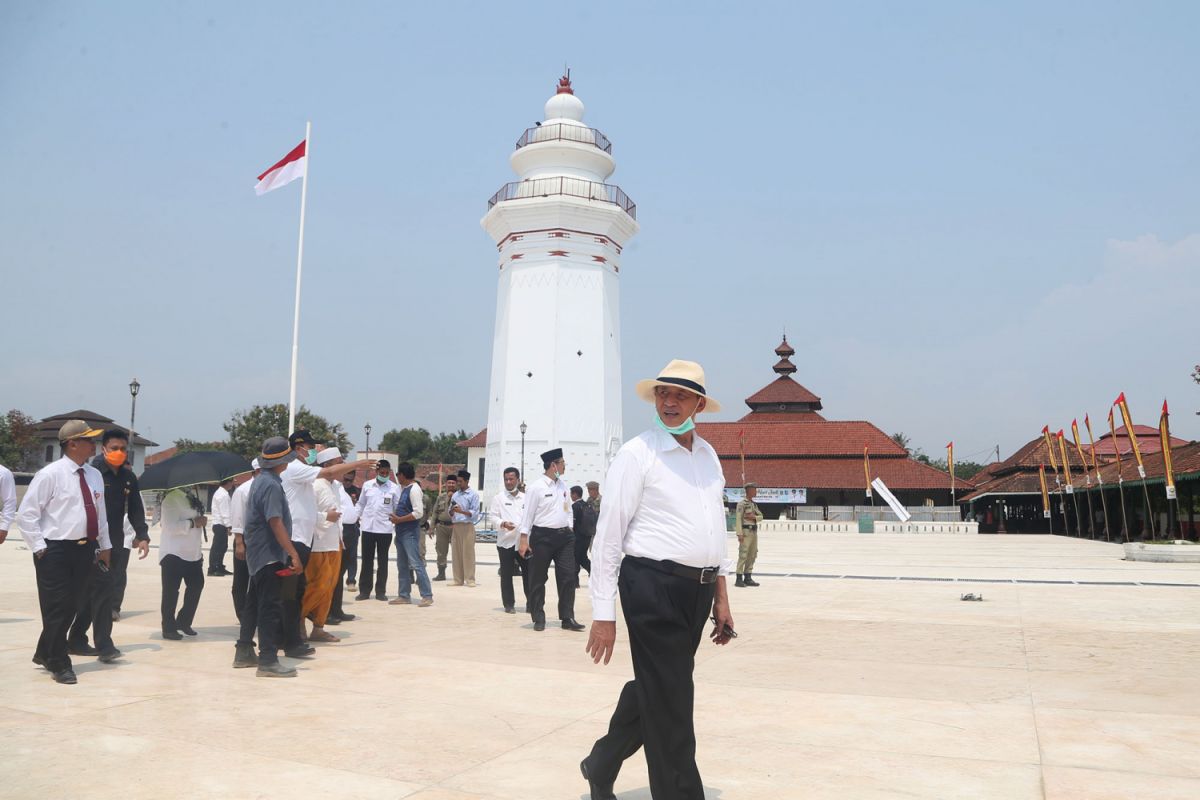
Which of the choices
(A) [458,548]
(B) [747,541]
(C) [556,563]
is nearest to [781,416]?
(B) [747,541]

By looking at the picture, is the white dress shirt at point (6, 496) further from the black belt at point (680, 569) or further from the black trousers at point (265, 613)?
the black belt at point (680, 569)

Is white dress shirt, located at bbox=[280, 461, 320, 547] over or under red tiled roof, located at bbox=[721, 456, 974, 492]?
under

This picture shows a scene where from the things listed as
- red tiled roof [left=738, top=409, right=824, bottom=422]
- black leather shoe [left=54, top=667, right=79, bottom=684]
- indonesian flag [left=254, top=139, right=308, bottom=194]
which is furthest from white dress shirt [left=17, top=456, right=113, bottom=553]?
red tiled roof [left=738, top=409, right=824, bottom=422]

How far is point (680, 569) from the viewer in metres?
3.64

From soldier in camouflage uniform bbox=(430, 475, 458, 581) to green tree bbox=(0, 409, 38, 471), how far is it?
59594mm

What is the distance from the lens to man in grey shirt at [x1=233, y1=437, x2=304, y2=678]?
6.79 meters

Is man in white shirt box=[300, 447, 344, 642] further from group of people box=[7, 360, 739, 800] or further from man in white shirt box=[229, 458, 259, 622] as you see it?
man in white shirt box=[229, 458, 259, 622]

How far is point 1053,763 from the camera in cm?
434

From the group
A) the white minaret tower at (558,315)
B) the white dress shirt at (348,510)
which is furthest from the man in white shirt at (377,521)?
the white minaret tower at (558,315)

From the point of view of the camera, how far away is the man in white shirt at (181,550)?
26.7 feet

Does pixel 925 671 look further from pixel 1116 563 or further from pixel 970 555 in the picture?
pixel 970 555

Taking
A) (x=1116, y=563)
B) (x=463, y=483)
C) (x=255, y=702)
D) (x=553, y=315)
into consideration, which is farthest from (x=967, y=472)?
(x=255, y=702)

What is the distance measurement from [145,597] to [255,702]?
7.02m

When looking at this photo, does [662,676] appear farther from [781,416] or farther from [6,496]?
[781,416]
